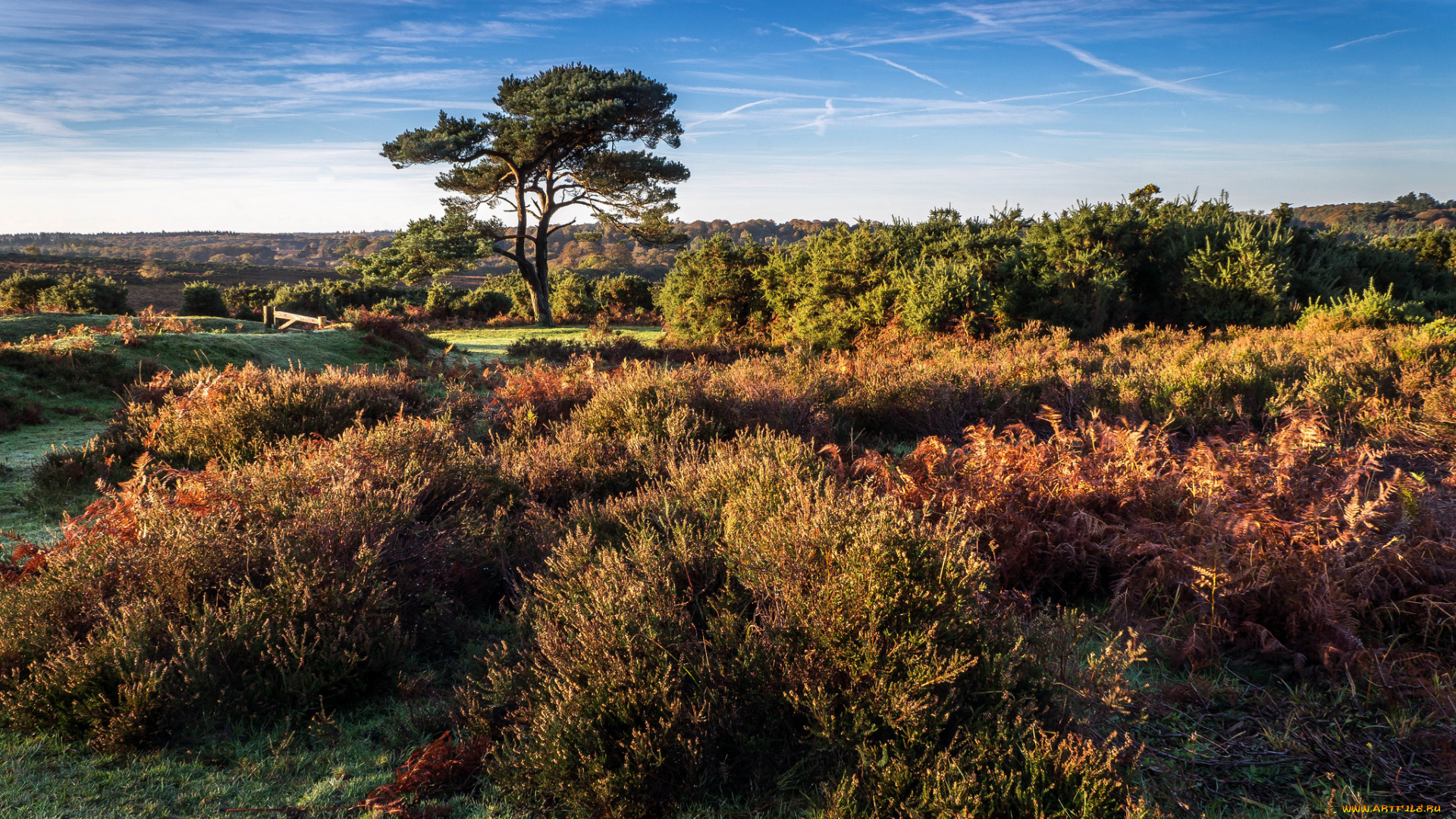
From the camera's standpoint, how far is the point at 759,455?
490 centimetres

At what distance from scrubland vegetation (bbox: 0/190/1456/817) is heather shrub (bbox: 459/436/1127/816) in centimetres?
1

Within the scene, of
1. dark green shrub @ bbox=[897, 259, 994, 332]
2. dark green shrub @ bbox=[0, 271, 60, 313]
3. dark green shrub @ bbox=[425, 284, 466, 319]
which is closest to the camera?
dark green shrub @ bbox=[897, 259, 994, 332]

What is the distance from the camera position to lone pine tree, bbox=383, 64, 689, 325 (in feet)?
73.6

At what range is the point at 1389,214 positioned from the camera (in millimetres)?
64812

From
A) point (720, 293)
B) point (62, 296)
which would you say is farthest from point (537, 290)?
point (62, 296)

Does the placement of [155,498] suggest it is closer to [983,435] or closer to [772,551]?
[772,551]

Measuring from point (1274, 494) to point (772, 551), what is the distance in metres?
2.92

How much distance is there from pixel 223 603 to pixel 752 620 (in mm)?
2648

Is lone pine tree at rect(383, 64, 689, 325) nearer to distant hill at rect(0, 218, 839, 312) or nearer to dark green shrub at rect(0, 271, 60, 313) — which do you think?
distant hill at rect(0, 218, 839, 312)

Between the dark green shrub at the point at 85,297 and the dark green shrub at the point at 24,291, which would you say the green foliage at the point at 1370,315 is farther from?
the dark green shrub at the point at 24,291

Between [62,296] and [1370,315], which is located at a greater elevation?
[62,296]

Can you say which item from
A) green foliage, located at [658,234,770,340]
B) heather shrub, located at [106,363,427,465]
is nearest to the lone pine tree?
green foliage, located at [658,234,770,340]

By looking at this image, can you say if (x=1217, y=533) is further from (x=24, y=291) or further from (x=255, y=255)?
(x=255, y=255)

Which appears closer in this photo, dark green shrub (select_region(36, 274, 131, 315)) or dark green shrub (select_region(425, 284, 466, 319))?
dark green shrub (select_region(36, 274, 131, 315))
